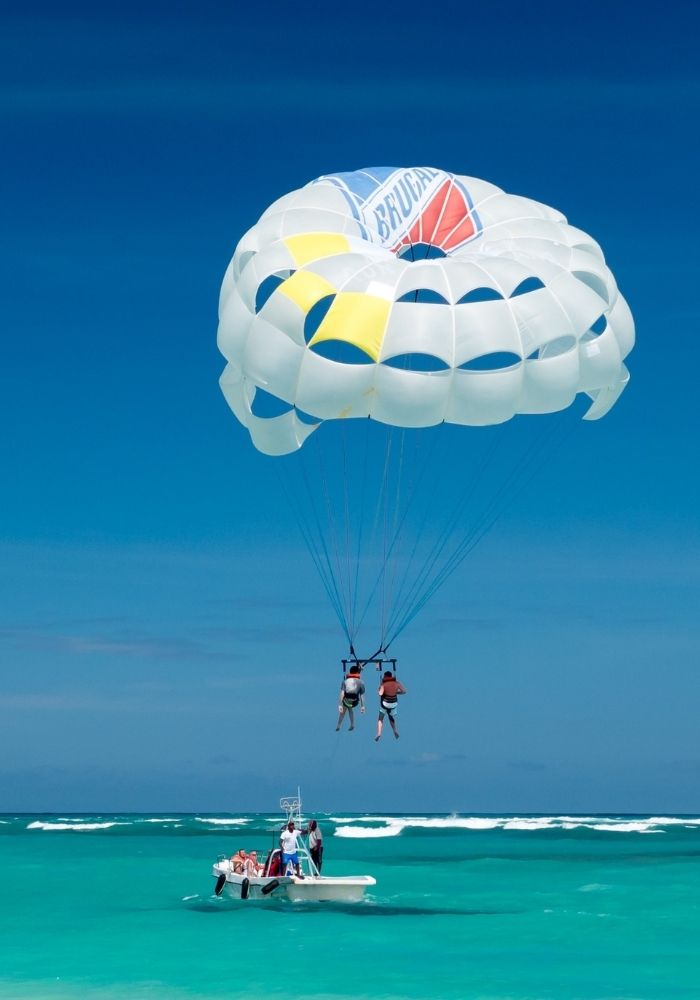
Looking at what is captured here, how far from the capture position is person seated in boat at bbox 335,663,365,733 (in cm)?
1456

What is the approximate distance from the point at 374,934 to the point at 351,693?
6.05 meters

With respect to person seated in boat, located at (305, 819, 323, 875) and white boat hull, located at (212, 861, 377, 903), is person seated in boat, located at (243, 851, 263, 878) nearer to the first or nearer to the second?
white boat hull, located at (212, 861, 377, 903)

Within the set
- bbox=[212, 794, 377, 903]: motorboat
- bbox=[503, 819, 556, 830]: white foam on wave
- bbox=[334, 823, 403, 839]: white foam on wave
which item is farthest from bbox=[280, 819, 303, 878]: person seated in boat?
bbox=[503, 819, 556, 830]: white foam on wave

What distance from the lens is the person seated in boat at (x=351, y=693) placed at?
1456 cm

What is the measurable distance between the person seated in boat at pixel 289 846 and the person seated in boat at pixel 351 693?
577cm

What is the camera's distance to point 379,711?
14.6 meters

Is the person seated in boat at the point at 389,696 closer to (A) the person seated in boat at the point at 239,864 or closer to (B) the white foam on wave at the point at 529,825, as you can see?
(A) the person seated in boat at the point at 239,864

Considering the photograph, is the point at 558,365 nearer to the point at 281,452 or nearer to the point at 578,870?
the point at 281,452

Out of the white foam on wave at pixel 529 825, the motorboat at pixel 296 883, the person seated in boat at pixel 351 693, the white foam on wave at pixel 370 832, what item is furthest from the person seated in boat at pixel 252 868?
the white foam on wave at pixel 529 825

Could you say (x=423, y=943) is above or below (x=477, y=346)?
below

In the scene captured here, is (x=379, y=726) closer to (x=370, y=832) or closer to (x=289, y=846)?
(x=289, y=846)

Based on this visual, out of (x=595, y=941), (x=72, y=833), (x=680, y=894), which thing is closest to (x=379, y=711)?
(x=595, y=941)

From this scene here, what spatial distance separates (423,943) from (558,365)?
8293 mm

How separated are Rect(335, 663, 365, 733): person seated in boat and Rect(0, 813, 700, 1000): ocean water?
3.10 metres
